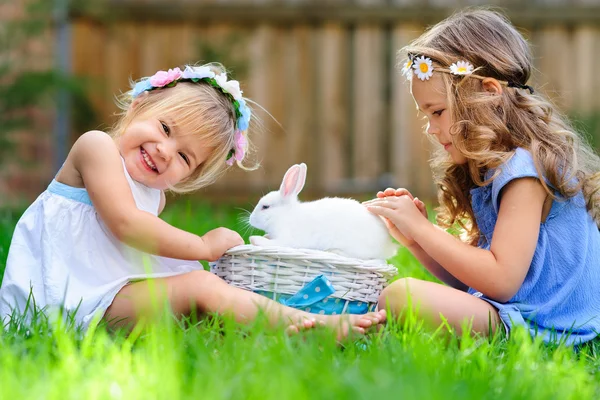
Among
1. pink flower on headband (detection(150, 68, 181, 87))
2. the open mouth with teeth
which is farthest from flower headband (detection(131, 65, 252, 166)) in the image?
the open mouth with teeth

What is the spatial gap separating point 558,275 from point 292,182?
3.04 feet

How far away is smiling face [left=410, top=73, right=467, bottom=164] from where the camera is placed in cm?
256

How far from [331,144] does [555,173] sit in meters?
3.94

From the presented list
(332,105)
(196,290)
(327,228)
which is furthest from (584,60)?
(196,290)

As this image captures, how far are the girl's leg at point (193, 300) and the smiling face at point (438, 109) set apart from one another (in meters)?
0.74

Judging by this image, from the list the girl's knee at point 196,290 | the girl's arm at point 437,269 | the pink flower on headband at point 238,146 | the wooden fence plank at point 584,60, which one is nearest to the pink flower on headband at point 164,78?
the pink flower on headband at point 238,146

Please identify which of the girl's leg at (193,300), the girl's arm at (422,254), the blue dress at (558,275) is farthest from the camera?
the girl's arm at (422,254)

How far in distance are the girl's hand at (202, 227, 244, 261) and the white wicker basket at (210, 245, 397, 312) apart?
26 mm

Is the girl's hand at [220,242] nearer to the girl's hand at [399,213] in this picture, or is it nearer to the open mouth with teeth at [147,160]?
the open mouth with teeth at [147,160]

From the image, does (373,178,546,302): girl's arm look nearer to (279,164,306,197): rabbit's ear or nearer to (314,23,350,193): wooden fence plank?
(279,164,306,197): rabbit's ear

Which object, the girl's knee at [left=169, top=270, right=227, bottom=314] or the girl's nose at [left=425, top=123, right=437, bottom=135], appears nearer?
the girl's knee at [left=169, top=270, right=227, bottom=314]

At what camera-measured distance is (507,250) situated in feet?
7.68

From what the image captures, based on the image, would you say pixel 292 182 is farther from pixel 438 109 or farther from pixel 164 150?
pixel 438 109

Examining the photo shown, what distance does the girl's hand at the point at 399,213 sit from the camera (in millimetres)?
2502
